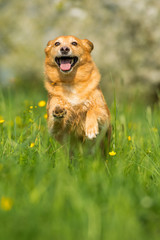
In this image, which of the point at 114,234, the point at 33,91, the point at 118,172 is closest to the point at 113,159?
the point at 118,172

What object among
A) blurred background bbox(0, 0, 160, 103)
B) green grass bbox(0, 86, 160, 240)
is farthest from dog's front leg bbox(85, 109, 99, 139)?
blurred background bbox(0, 0, 160, 103)

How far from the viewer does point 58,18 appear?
6789 millimetres

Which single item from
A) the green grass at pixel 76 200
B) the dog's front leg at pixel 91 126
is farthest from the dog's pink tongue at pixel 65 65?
the green grass at pixel 76 200

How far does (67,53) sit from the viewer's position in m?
3.46

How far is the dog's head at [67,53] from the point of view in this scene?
3.46 m

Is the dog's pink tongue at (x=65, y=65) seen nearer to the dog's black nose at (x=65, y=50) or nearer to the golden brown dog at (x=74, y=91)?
the golden brown dog at (x=74, y=91)

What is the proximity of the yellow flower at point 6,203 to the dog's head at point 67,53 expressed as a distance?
186cm

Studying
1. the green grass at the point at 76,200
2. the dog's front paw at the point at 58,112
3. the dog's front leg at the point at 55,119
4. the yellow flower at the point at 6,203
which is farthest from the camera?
the dog's front leg at the point at 55,119

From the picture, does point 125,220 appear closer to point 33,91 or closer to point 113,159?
point 113,159

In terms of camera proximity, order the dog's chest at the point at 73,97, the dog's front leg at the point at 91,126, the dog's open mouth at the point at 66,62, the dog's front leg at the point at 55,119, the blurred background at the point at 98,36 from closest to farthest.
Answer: the dog's front leg at the point at 91,126
the dog's front leg at the point at 55,119
the dog's chest at the point at 73,97
the dog's open mouth at the point at 66,62
the blurred background at the point at 98,36

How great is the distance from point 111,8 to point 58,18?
1027mm

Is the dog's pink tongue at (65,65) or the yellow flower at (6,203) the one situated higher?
the dog's pink tongue at (65,65)

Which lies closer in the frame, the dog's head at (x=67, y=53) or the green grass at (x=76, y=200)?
the green grass at (x=76, y=200)

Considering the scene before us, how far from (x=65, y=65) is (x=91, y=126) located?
78cm
